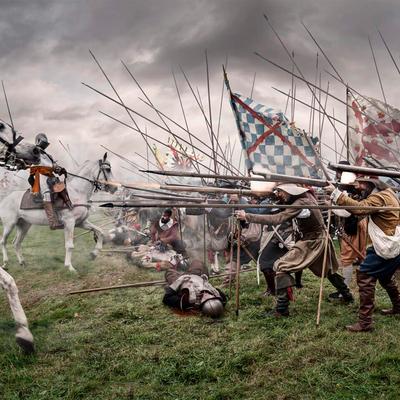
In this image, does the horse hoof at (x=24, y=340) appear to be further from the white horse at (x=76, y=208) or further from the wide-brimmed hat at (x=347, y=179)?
the white horse at (x=76, y=208)

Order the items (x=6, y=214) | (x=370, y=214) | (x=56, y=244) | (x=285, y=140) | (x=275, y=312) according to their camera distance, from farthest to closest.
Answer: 1. (x=56, y=244)
2. (x=6, y=214)
3. (x=285, y=140)
4. (x=275, y=312)
5. (x=370, y=214)

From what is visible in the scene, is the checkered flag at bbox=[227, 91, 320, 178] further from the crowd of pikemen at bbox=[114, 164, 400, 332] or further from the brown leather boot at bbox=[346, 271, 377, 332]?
the brown leather boot at bbox=[346, 271, 377, 332]

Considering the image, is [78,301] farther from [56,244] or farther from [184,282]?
[56,244]

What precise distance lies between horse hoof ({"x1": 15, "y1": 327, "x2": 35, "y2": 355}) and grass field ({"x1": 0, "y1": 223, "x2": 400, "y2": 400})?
109 mm

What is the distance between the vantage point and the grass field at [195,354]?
14.0 ft

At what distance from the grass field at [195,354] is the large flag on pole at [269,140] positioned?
284 centimetres

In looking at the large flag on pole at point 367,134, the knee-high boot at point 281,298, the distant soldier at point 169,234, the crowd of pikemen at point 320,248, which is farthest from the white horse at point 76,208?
the knee-high boot at point 281,298

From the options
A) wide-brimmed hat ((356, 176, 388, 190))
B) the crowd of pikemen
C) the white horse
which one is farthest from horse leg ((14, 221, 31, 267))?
wide-brimmed hat ((356, 176, 388, 190))

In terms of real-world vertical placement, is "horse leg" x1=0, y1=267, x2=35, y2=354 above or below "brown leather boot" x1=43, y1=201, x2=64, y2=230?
below

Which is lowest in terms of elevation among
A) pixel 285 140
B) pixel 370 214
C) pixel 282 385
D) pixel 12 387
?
pixel 12 387

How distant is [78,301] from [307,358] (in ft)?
15.6

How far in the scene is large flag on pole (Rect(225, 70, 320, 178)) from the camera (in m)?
8.92

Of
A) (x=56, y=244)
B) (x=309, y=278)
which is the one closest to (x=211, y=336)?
(x=309, y=278)

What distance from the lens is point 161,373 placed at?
15.3 feet
